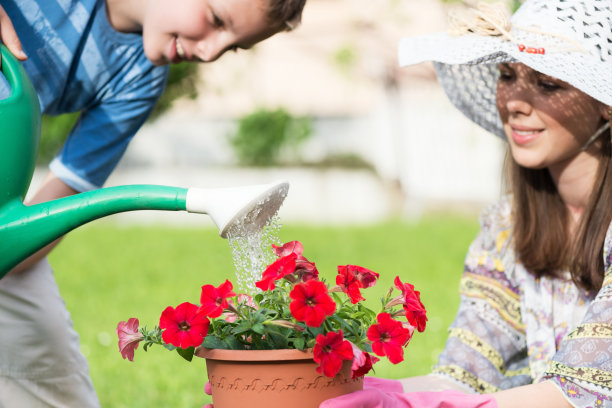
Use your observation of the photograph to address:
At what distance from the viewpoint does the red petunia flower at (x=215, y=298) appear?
57.6 inches

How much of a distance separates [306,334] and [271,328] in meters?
0.07

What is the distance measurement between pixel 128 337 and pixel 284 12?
113 centimetres

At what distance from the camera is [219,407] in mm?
1575

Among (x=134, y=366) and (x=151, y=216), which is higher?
(x=134, y=366)

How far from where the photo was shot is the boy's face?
2.21 m

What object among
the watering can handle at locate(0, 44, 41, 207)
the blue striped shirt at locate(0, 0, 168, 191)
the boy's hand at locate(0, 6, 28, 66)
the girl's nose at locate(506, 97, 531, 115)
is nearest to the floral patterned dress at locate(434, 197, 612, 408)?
the girl's nose at locate(506, 97, 531, 115)

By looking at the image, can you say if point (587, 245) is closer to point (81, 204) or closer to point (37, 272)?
point (81, 204)

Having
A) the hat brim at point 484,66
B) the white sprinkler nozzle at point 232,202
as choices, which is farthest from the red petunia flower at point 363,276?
the hat brim at point 484,66

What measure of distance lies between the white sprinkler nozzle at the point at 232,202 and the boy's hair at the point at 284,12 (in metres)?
0.88

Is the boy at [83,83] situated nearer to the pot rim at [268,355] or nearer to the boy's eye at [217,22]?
the boy's eye at [217,22]

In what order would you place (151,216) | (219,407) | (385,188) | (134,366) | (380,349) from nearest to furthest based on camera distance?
(380,349), (219,407), (134,366), (151,216), (385,188)

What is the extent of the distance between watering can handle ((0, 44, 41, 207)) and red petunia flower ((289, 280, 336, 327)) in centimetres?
63

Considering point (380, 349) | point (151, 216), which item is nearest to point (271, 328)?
point (380, 349)

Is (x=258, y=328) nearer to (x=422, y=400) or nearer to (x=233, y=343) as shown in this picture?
(x=233, y=343)
